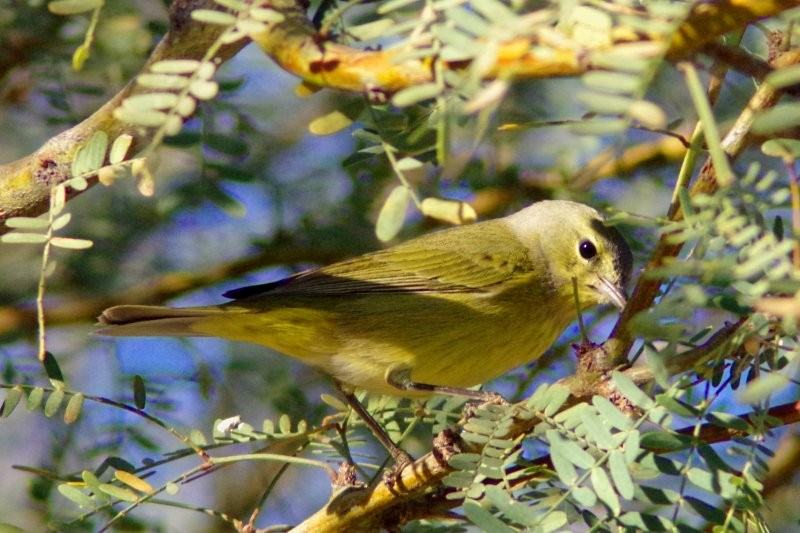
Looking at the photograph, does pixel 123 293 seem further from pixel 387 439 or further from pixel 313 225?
pixel 387 439

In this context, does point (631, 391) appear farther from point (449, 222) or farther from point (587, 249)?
point (587, 249)

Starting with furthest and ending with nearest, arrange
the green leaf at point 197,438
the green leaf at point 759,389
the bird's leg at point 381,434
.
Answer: the bird's leg at point 381,434, the green leaf at point 197,438, the green leaf at point 759,389

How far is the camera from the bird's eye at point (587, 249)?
13.1ft

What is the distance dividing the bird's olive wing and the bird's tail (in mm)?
213

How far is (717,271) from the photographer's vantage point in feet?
4.89

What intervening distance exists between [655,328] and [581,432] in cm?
65

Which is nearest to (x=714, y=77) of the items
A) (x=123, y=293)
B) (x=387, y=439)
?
(x=387, y=439)

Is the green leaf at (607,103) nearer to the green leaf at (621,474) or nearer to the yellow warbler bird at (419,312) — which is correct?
the green leaf at (621,474)

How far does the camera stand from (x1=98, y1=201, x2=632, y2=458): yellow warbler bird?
→ 3.64 metres

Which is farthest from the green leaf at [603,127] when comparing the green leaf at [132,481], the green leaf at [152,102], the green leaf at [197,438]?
the green leaf at [197,438]

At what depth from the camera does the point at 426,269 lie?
4.05 metres

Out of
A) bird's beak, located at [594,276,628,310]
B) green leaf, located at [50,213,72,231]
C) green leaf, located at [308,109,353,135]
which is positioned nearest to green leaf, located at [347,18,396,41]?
green leaf, located at [308,109,353,135]

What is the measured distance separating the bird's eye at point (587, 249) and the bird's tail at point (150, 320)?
59.4 inches

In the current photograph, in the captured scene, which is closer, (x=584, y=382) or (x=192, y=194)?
(x=584, y=382)
